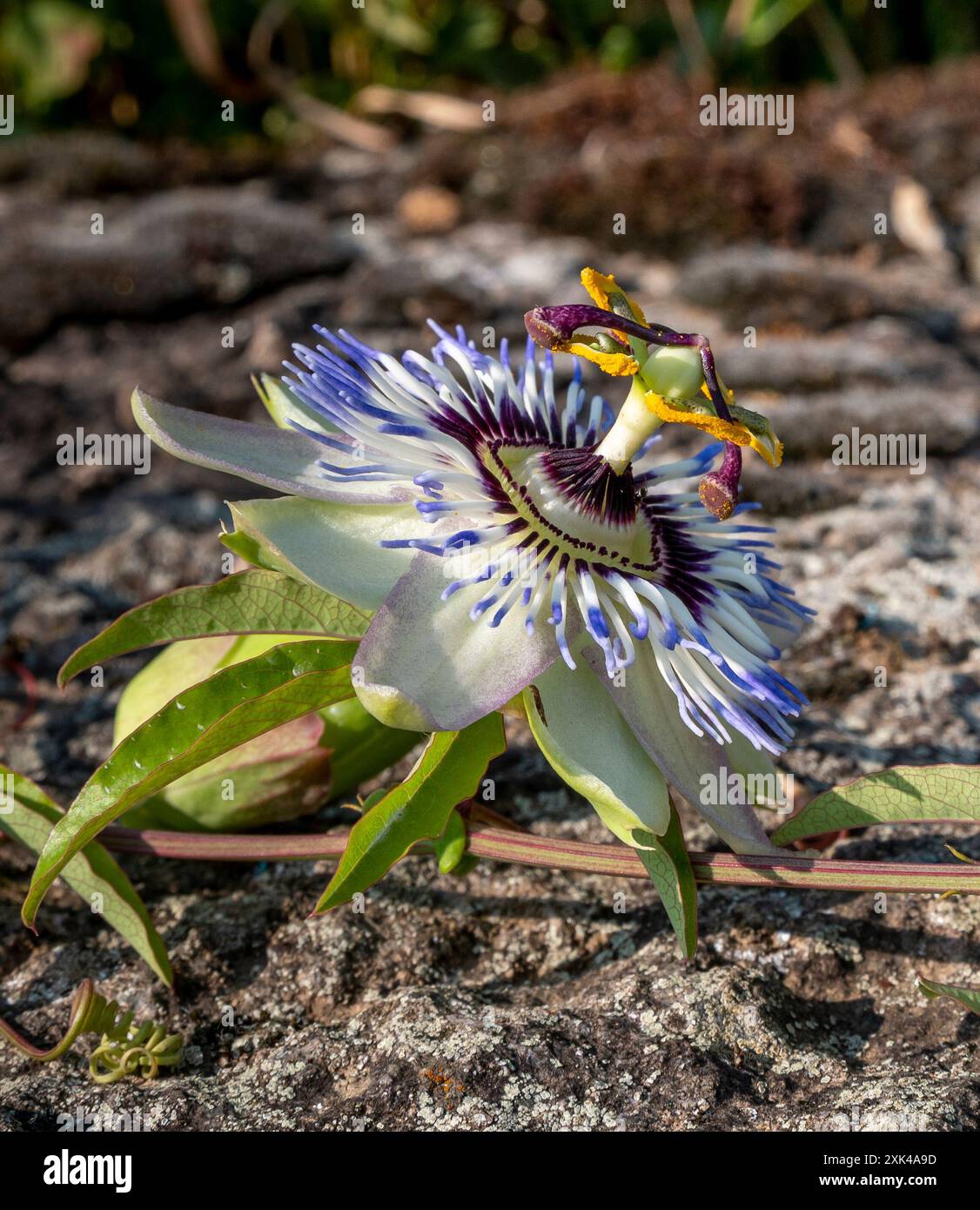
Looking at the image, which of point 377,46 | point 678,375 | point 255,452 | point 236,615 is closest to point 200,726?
point 236,615

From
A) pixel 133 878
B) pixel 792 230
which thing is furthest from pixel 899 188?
pixel 133 878

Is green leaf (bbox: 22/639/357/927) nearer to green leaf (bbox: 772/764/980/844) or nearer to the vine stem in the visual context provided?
the vine stem

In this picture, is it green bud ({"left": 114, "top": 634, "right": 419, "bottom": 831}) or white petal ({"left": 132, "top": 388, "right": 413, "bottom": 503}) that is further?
green bud ({"left": 114, "top": 634, "right": 419, "bottom": 831})

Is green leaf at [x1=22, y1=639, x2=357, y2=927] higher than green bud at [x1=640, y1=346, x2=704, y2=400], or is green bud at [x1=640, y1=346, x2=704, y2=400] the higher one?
green bud at [x1=640, y1=346, x2=704, y2=400]

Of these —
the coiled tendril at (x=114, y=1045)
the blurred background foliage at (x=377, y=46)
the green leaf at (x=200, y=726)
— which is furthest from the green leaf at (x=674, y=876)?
the blurred background foliage at (x=377, y=46)

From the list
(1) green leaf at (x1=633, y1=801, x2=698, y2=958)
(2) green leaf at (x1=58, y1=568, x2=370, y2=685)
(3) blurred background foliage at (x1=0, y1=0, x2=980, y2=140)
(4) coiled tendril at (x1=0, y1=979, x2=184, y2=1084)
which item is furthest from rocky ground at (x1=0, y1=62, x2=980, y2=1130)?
(3) blurred background foliage at (x1=0, y1=0, x2=980, y2=140)
